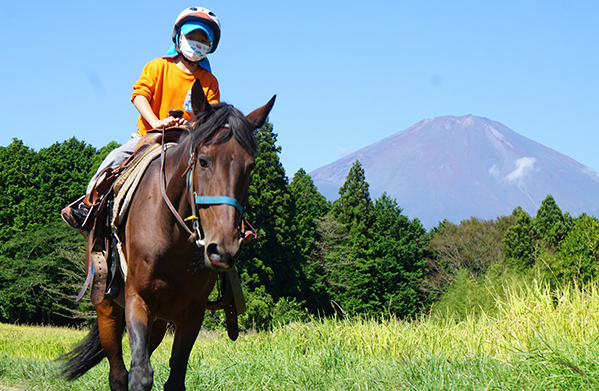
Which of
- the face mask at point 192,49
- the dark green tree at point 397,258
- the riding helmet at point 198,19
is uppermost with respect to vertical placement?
the riding helmet at point 198,19

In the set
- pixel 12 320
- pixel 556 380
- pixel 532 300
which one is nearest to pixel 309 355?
pixel 532 300

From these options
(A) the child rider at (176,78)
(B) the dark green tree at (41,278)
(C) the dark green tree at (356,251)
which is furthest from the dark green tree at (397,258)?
(A) the child rider at (176,78)

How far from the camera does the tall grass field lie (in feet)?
16.8

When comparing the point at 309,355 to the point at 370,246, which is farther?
the point at 370,246

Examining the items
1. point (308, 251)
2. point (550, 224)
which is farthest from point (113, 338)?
point (550, 224)

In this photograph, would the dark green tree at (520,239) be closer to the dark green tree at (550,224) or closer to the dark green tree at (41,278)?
the dark green tree at (550,224)

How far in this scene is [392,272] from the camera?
6078 cm

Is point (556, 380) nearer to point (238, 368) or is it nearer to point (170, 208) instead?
point (170, 208)

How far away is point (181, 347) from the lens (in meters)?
4.96

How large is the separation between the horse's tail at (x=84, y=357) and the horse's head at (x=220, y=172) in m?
3.01

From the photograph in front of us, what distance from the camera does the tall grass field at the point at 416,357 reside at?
5.11 m

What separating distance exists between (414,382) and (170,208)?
267 cm

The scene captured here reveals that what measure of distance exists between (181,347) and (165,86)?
2392 mm

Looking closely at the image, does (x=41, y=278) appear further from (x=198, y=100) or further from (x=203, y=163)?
(x=203, y=163)
